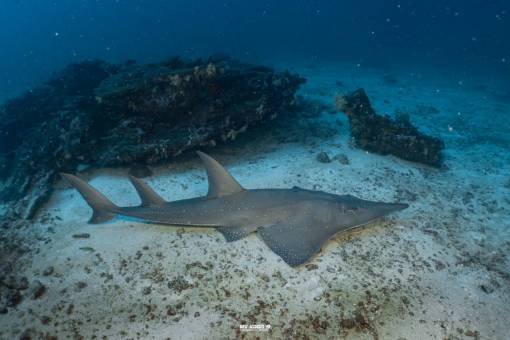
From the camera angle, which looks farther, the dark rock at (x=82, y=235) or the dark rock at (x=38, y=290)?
the dark rock at (x=82, y=235)

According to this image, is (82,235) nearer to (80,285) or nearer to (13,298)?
(80,285)

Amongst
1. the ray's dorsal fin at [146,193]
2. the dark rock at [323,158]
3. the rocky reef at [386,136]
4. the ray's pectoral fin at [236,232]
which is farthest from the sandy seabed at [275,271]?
the rocky reef at [386,136]

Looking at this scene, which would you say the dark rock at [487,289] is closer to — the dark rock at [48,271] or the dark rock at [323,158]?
the dark rock at [323,158]

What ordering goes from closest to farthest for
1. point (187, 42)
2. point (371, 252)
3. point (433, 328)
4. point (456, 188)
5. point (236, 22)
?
point (433, 328)
point (371, 252)
point (456, 188)
point (187, 42)
point (236, 22)

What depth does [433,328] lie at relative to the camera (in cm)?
373

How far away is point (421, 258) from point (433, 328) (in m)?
1.28

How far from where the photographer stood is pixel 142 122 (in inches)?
298

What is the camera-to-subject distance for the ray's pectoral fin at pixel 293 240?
427 cm

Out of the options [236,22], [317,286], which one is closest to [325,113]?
[317,286]

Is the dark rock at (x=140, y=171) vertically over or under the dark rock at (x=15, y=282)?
over

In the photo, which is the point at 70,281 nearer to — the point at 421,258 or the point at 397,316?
the point at 397,316

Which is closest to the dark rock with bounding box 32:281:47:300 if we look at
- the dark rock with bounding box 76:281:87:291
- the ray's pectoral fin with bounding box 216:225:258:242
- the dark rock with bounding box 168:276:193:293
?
the dark rock with bounding box 76:281:87:291

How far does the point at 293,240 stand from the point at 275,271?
0.52m

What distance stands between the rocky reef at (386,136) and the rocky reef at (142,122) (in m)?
2.35
